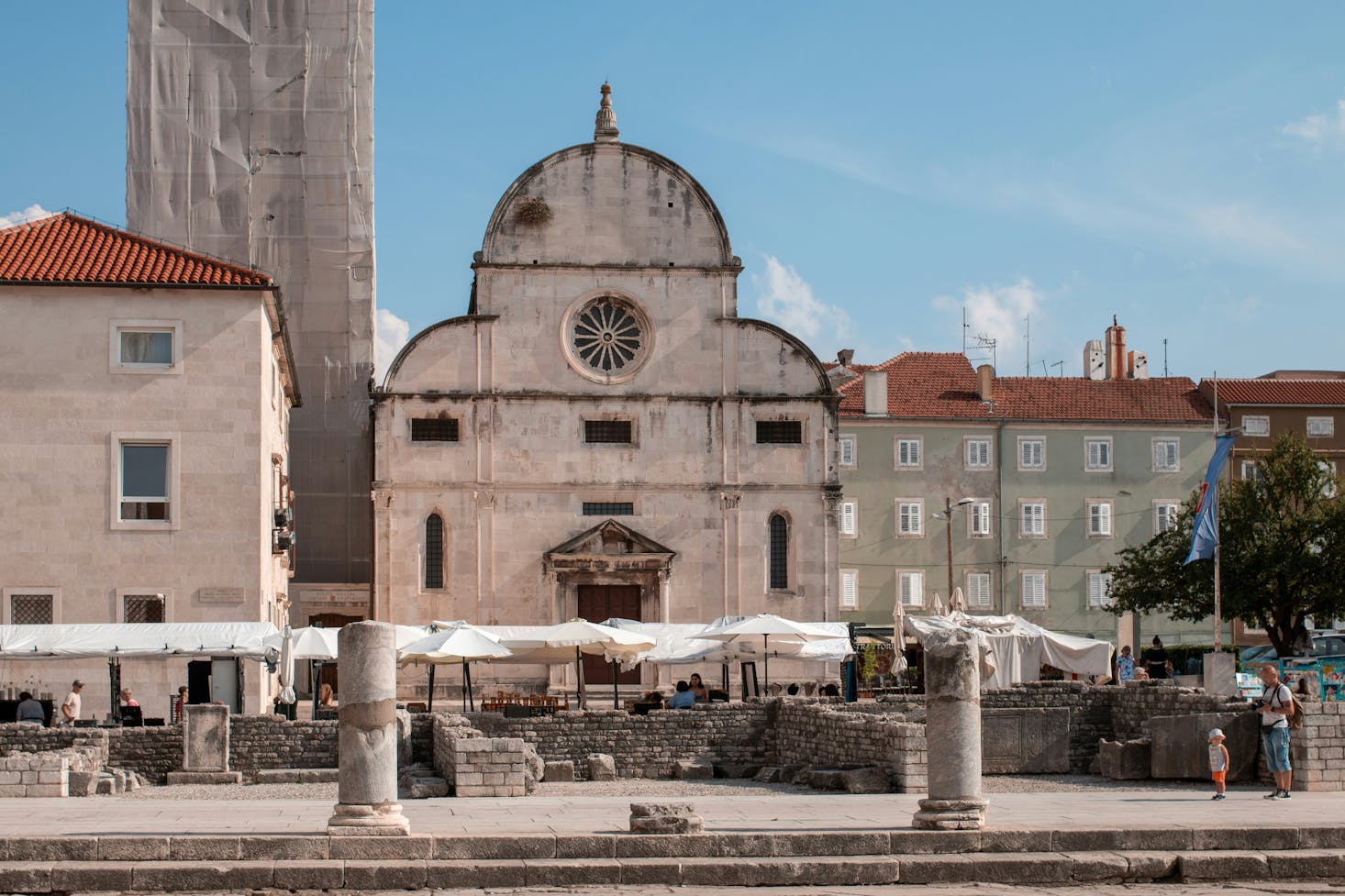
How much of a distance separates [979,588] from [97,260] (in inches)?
1367

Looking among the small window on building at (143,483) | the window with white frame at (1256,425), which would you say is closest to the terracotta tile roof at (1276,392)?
the window with white frame at (1256,425)

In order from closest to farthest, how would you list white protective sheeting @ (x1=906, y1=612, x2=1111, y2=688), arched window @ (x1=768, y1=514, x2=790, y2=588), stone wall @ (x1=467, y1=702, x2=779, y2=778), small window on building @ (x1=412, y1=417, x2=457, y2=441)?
stone wall @ (x1=467, y1=702, x2=779, y2=778) → white protective sheeting @ (x1=906, y1=612, x2=1111, y2=688) → small window on building @ (x1=412, y1=417, x2=457, y2=441) → arched window @ (x1=768, y1=514, x2=790, y2=588)

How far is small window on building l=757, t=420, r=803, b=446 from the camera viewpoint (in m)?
49.5

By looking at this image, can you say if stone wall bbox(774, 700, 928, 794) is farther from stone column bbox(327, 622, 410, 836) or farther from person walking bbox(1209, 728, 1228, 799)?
stone column bbox(327, 622, 410, 836)

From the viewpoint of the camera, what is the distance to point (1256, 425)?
66.7 m

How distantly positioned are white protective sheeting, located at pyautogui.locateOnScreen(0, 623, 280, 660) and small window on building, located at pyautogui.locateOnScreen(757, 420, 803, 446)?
19790mm

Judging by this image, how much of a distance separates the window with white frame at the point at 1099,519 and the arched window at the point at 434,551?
1035 inches

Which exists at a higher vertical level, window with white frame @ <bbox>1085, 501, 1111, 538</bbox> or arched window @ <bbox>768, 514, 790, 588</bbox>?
window with white frame @ <bbox>1085, 501, 1111, 538</bbox>

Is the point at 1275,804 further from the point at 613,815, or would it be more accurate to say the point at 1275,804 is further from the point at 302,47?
the point at 302,47

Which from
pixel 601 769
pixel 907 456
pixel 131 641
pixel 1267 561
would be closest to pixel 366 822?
pixel 601 769

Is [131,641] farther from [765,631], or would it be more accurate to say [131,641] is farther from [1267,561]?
[1267,561]

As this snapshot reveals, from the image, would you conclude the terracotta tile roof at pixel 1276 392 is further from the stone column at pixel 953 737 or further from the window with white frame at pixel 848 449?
the stone column at pixel 953 737

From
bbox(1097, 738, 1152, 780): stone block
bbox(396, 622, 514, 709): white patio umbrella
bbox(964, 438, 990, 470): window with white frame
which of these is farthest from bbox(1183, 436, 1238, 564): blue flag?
bbox(964, 438, 990, 470): window with white frame

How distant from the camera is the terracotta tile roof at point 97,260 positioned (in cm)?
3747
